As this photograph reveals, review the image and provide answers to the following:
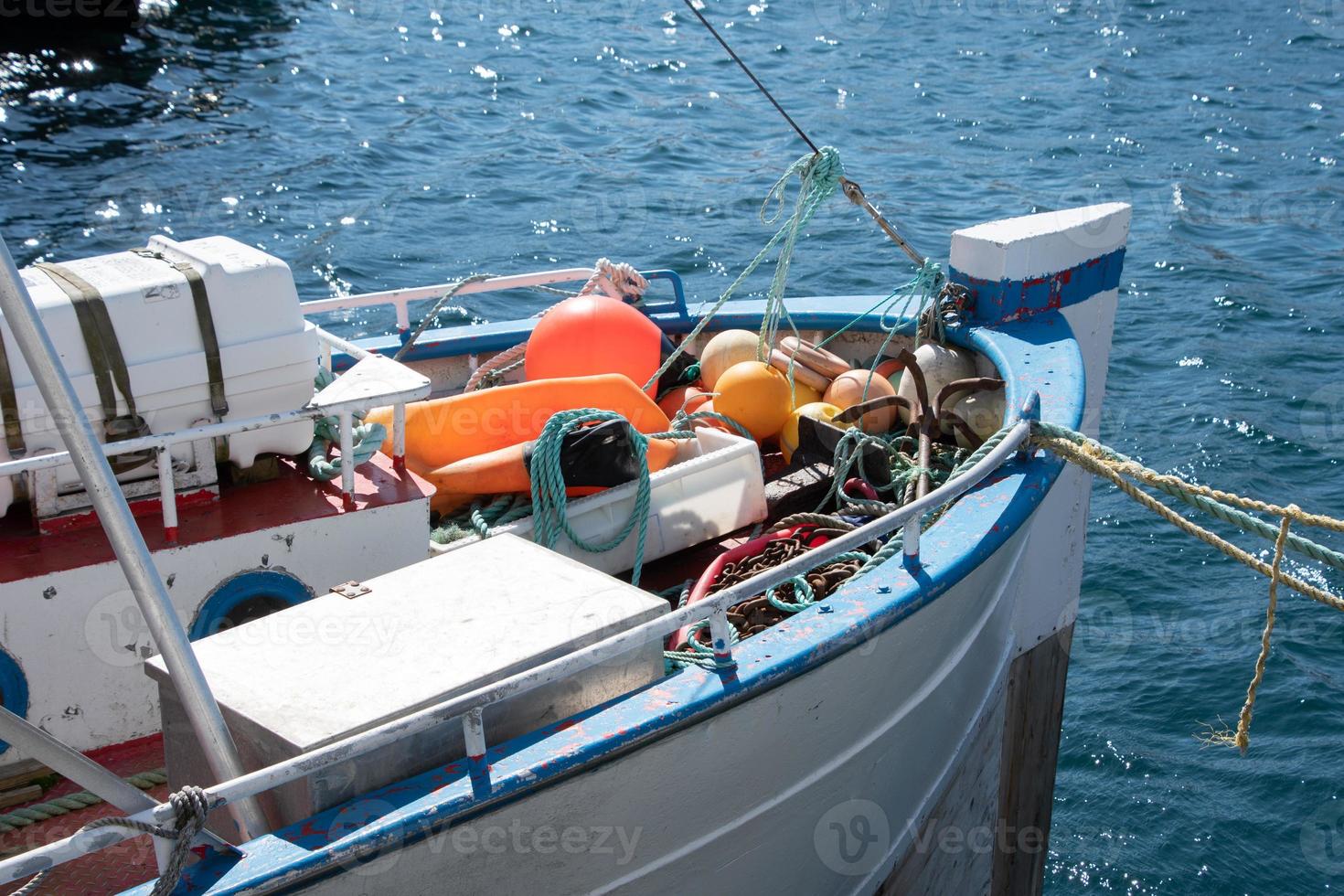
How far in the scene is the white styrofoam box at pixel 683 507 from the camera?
4.59 metres

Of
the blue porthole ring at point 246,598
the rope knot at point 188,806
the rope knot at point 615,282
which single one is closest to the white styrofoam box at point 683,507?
the blue porthole ring at point 246,598

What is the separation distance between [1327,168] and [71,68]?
18.1 m

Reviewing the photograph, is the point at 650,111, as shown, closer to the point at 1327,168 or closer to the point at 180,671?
the point at 1327,168

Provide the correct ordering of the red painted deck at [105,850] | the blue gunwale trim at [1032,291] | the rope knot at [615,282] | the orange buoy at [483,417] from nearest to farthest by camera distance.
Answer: the red painted deck at [105,850] → the orange buoy at [483,417] → the blue gunwale trim at [1032,291] → the rope knot at [615,282]

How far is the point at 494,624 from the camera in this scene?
3.14 m

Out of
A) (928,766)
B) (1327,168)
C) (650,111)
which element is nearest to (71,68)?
(650,111)

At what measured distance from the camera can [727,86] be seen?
18.7 meters

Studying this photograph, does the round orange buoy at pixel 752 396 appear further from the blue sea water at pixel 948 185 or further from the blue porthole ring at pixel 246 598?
the blue sea water at pixel 948 185

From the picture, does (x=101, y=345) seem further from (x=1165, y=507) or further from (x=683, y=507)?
(x=1165, y=507)

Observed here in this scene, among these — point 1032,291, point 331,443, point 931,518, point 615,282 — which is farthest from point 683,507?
point 1032,291

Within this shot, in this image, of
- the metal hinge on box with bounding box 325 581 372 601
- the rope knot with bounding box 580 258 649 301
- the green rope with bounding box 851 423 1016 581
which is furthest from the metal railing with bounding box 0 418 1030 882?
the rope knot with bounding box 580 258 649 301

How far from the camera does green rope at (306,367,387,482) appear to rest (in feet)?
13.3

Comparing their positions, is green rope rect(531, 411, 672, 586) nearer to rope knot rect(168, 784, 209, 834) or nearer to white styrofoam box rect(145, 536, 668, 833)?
white styrofoam box rect(145, 536, 668, 833)

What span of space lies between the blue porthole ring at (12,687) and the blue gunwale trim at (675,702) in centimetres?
125
